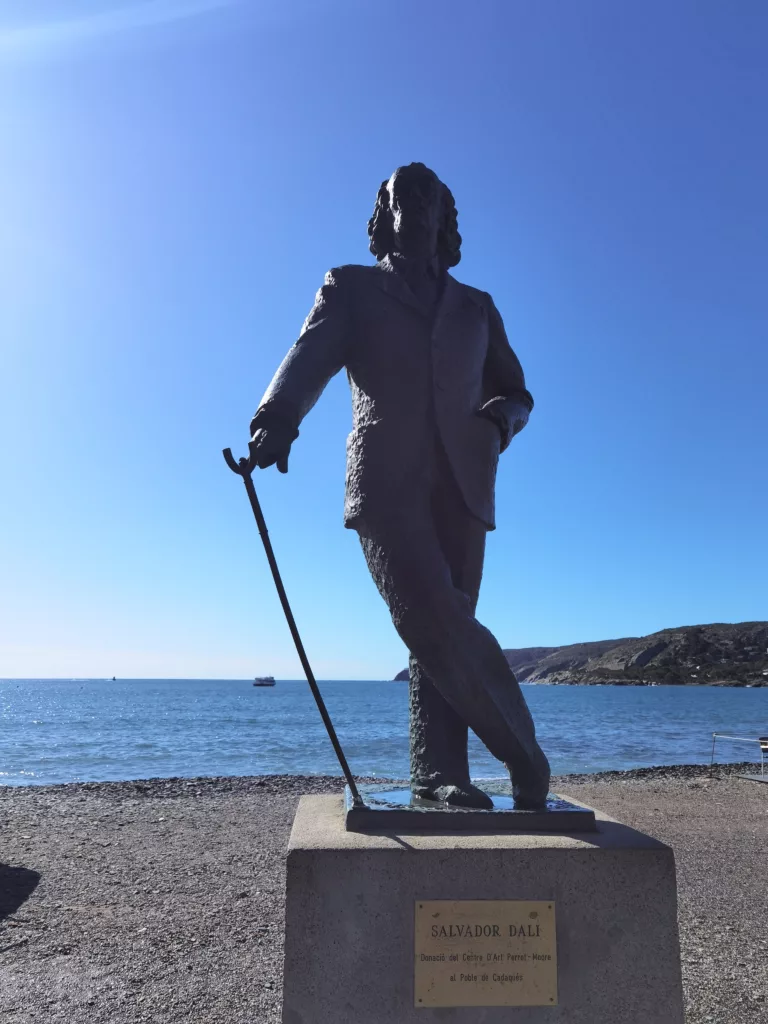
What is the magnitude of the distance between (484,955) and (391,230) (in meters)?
2.72

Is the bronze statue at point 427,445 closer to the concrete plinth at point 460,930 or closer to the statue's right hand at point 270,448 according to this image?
the statue's right hand at point 270,448

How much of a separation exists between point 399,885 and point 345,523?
126cm

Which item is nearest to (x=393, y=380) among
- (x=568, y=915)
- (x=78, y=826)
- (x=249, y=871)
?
(x=568, y=915)

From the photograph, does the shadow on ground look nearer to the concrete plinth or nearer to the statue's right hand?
the concrete plinth

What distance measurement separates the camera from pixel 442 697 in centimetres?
302

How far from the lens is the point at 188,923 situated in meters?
5.65

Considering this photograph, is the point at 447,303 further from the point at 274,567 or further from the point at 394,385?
the point at 274,567

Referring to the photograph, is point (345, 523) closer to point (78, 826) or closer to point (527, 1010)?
point (527, 1010)

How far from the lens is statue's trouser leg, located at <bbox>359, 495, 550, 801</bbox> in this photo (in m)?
2.70

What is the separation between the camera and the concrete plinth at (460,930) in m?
2.21

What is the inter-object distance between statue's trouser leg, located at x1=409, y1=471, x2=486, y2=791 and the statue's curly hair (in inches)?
41.3

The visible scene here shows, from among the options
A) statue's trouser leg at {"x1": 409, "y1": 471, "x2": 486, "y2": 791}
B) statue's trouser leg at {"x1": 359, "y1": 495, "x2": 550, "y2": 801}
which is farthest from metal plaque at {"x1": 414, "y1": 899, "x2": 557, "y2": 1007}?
statue's trouser leg at {"x1": 409, "y1": 471, "x2": 486, "y2": 791}

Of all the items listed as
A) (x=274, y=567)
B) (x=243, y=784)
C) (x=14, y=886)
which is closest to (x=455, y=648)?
(x=274, y=567)

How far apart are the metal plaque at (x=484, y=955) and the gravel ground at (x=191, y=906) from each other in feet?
6.98
